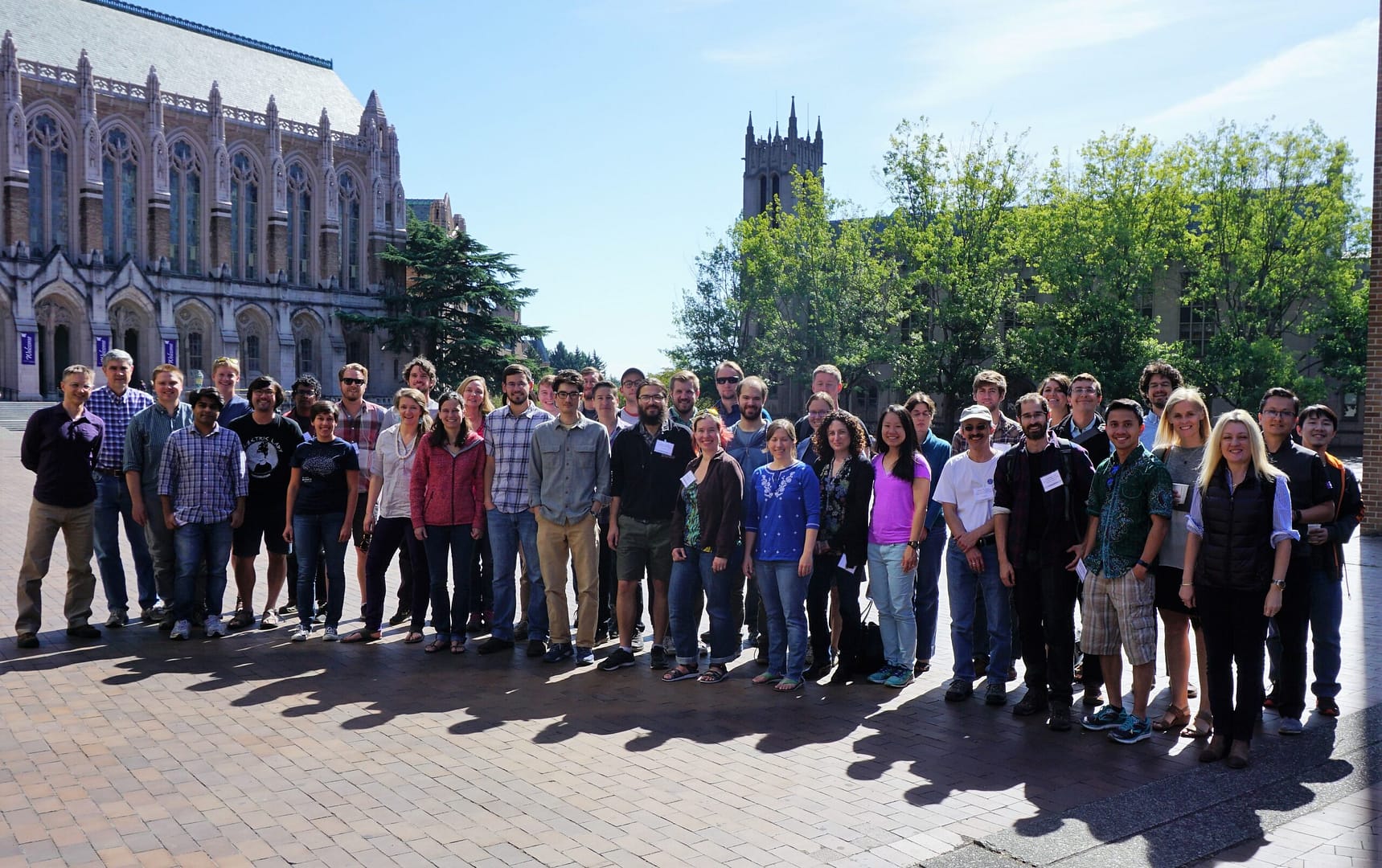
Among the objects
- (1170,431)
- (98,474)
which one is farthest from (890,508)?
(98,474)

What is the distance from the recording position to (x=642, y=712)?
649 centimetres

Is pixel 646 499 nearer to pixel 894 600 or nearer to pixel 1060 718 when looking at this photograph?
pixel 894 600

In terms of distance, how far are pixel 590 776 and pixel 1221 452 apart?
3724mm

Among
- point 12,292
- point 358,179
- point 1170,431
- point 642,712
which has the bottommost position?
point 642,712

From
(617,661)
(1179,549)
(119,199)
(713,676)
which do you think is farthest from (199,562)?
(119,199)

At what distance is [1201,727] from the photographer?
234 inches

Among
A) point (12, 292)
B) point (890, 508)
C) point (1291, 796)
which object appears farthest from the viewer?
point (12, 292)

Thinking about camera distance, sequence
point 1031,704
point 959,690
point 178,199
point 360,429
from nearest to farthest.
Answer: point 1031,704, point 959,690, point 360,429, point 178,199

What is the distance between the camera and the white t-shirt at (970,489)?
22.3 feet

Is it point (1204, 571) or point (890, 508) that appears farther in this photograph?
point (890, 508)

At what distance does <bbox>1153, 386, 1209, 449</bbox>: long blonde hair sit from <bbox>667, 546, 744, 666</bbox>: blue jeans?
292 cm

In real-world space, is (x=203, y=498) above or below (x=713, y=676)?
above

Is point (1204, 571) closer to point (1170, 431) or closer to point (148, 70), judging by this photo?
point (1170, 431)

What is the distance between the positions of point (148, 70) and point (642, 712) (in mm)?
58952
